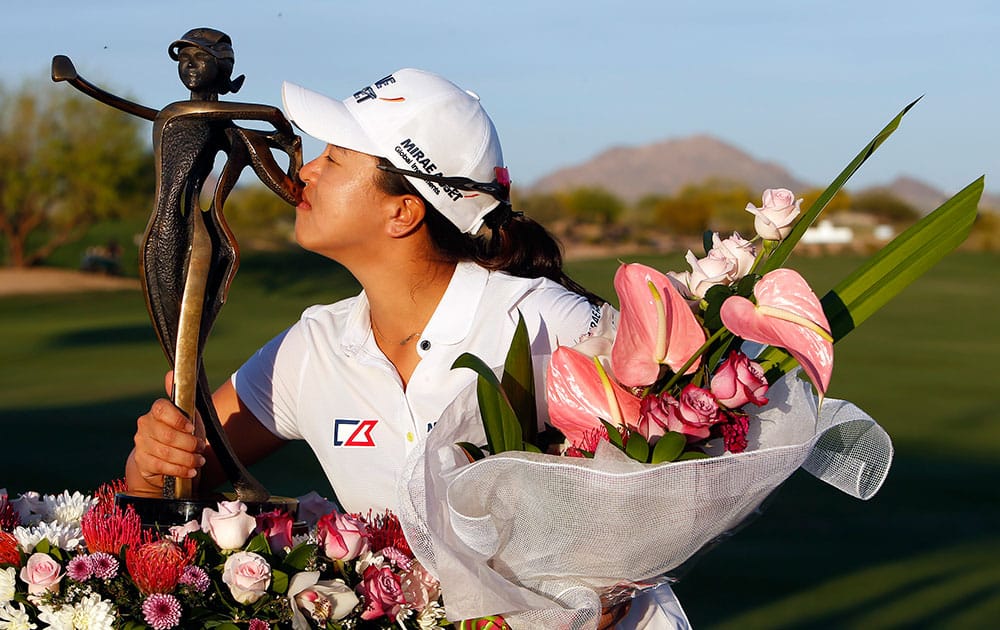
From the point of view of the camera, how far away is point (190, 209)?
2.26m

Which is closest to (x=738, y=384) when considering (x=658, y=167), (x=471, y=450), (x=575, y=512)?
(x=575, y=512)

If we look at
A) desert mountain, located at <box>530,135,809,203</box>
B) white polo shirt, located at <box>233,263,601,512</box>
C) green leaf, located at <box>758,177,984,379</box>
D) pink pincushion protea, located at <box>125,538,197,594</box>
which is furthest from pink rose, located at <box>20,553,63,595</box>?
desert mountain, located at <box>530,135,809,203</box>

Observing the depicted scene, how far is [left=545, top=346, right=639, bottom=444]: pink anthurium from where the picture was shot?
76.9 inches

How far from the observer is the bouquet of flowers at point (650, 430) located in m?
1.87

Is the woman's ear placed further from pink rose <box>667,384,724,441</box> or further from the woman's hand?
pink rose <box>667,384,724,441</box>

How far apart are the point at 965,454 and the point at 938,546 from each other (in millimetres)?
2991

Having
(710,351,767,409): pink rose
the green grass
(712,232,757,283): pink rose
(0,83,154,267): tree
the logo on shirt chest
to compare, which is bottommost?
(0,83,154,267): tree

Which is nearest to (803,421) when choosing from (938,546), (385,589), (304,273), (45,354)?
(385,589)

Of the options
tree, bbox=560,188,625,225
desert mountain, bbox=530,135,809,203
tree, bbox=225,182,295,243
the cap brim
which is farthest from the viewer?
desert mountain, bbox=530,135,809,203

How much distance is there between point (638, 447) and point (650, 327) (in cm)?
18

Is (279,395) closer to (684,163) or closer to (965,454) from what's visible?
(965,454)

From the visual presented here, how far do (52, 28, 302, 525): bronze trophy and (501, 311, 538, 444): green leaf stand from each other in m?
0.56

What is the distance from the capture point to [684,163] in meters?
115

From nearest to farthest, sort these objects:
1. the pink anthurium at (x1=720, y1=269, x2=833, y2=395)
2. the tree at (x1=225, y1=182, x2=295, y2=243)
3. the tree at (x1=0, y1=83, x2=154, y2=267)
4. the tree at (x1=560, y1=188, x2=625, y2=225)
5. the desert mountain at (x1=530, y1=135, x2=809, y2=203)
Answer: the pink anthurium at (x1=720, y1=269, x2=833, y2=395), the tree at (x1=0, y1=83, x2=154, y2=267), the tree at (x1=225, y1=182, x2=295, y2=243), the tree at (x1=560, y1=188, x2=625, y2=225), the desert mountain at (x1=530, y1=135, x2=809, y2=203)
